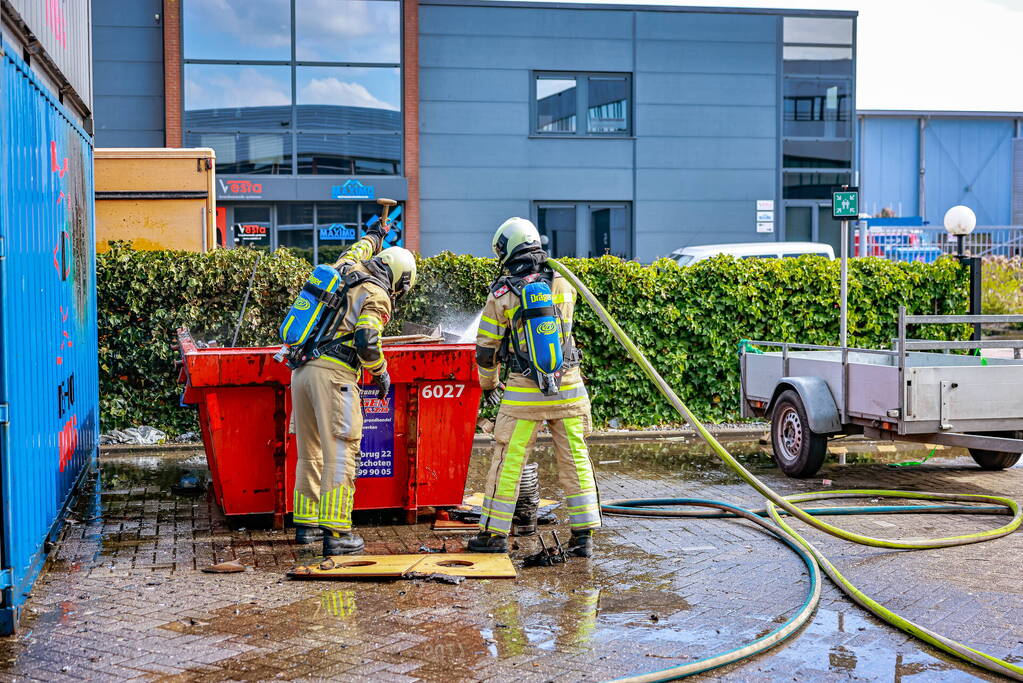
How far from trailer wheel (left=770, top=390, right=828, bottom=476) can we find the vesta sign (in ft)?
56.3

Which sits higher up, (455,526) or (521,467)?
(521,467)

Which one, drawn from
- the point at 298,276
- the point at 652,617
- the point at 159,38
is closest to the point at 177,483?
the point at 298,276

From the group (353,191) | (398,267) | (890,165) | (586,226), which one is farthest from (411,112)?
(398,267)

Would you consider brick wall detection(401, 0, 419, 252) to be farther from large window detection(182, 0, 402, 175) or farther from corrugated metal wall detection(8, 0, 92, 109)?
corrugated metal wall detection(8, 0, 92, 109)

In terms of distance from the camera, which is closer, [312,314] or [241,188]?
[312,314]

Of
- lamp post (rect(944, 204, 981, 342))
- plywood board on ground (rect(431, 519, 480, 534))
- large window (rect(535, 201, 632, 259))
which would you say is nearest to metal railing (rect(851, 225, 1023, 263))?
large window (rect(535, 201, 632, 259))

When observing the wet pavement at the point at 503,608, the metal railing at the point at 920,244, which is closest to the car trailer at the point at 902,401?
the wet pavement at the point at 503,608

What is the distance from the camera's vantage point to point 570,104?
1040 inches

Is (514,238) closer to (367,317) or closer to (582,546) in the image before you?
(367,317)

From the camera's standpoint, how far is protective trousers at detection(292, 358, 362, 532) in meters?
6.87

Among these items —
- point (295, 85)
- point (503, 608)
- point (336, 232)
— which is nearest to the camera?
point (503, 608)

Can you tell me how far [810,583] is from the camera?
6242 mm

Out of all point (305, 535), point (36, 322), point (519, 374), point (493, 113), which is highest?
point (493, 113)

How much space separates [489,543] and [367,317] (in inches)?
62.9
